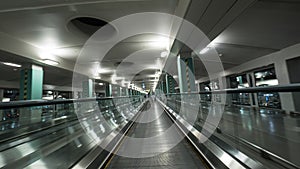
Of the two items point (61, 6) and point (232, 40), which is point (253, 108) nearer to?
point (61, 6)

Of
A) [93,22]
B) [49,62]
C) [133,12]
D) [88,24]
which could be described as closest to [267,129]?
[133,12]

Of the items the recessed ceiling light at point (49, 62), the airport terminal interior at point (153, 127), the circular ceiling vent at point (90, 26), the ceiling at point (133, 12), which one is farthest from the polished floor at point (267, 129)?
the recessed ceiling light at point (49, 62)

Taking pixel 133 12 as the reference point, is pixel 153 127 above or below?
below

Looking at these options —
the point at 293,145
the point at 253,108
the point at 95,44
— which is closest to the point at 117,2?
the point at 95,44

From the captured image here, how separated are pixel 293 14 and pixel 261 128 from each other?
4538 millimetres

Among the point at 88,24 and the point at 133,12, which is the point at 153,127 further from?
the point at 88,24

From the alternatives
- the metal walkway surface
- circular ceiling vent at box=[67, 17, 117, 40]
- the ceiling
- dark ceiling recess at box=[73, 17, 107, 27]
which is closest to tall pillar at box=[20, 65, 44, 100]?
the ceiling

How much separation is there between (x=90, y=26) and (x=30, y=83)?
14.5 feet

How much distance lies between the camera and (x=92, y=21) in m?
4.91

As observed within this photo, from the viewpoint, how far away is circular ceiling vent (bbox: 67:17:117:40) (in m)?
4.74

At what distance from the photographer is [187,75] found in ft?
23.4

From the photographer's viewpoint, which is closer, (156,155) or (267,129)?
(267,129)

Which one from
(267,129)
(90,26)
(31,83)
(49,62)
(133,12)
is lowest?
(267,129)

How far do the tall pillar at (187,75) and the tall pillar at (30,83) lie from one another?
22.5 feet
